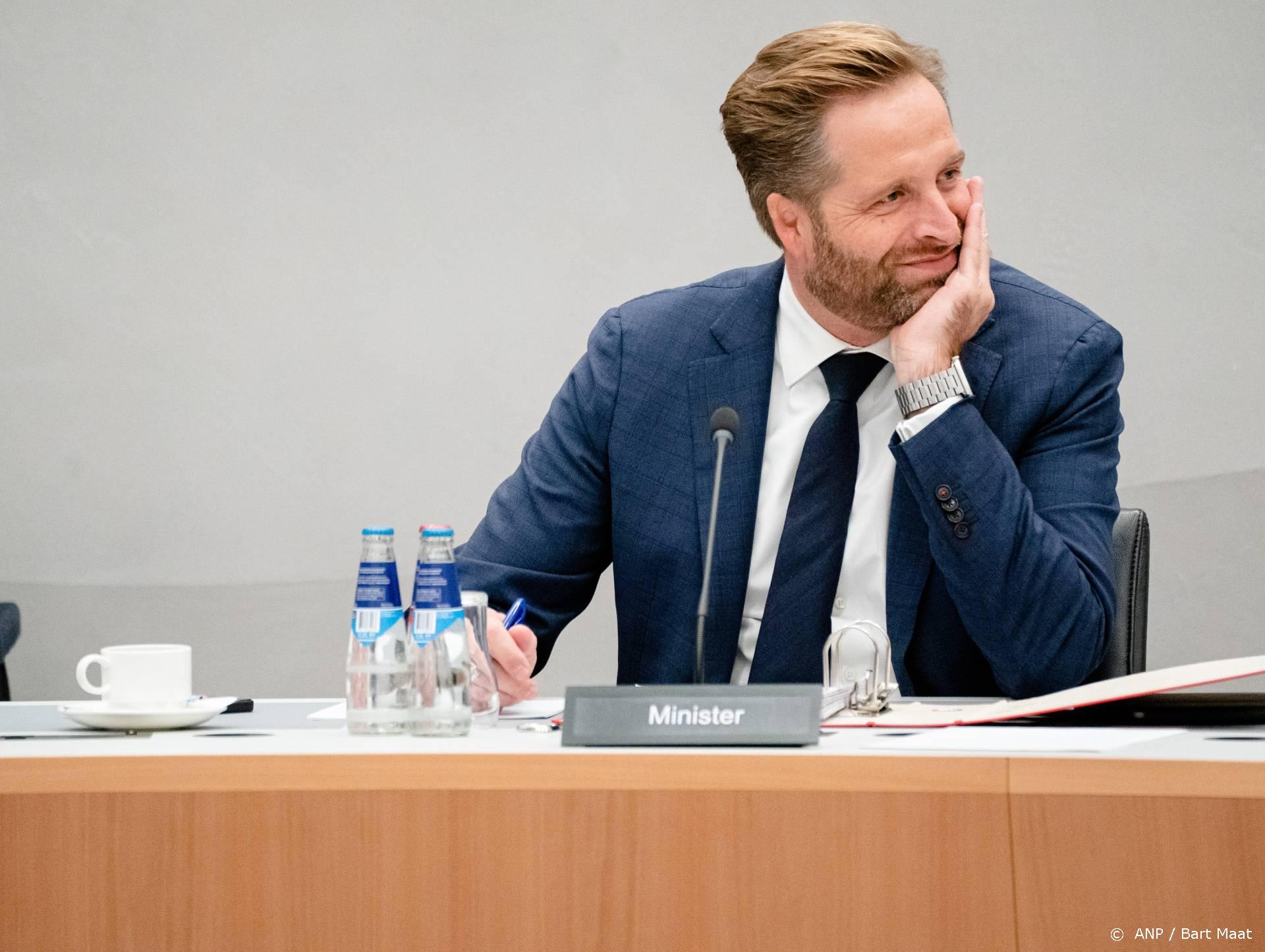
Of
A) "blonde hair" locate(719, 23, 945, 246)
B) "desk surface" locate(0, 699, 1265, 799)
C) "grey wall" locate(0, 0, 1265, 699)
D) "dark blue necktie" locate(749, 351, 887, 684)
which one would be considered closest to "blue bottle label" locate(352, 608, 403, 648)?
"desk surface" locate(0, 699, 1265, 799)

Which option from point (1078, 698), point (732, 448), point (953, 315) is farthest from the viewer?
point (732, 448)

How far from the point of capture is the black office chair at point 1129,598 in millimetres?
1667

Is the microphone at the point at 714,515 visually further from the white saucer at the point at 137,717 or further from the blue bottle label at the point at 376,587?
the white saucer at the point at 137,717

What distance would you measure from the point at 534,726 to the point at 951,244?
91 centimetres

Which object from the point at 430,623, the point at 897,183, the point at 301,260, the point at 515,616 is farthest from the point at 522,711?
the point at 301,260

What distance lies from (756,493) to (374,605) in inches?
27.4

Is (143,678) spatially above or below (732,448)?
below

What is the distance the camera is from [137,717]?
1.18 meters

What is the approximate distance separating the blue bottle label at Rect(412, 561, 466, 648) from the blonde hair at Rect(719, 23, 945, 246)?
2.89 ft

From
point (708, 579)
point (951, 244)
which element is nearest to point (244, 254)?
point (951, 244)

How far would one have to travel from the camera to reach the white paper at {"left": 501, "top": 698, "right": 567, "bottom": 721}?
1314mm

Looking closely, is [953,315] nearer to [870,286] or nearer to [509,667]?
[870,286]

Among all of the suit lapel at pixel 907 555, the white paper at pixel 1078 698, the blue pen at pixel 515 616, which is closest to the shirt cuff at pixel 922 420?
the suit lapel at pixel 907 555

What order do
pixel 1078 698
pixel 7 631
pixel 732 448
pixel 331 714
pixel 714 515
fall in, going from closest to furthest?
1. pixel 1078 698
2. pixel 714 515
3. pixel 331 714
4. pixel 732 448
5. pixel 7 631
